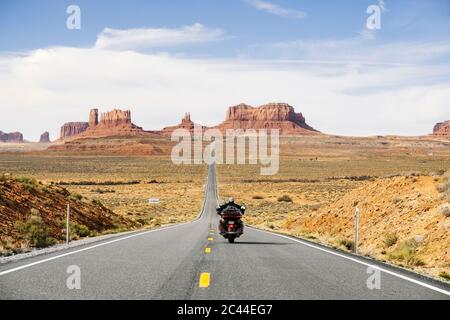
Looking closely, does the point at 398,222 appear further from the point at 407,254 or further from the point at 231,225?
the point at 231,225

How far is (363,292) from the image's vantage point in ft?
26.7

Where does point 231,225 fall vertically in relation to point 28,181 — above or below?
below

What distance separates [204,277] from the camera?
30.7 ft

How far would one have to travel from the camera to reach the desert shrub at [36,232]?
16766mm

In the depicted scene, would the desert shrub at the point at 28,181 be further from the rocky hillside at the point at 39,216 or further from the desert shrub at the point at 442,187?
the desert shrub at the point at 442,187

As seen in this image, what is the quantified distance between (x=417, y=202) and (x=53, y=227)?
581 inches

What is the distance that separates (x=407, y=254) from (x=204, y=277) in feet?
26.9

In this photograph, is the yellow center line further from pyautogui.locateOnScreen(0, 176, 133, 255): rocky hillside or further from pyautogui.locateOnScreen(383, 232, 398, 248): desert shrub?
pyautogui.locateOnScreen(383, 232, 398, 248): desert shrub

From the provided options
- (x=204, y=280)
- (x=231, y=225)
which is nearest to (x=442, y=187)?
(x=231, y=225)

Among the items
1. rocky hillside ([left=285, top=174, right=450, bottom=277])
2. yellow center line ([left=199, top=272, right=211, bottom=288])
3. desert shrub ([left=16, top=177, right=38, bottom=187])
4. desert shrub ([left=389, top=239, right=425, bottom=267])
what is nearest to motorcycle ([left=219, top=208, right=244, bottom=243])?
rocky hillside ([left=285, top=174, right=450, bottom=277])

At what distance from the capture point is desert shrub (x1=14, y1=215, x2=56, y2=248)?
55.0 feet

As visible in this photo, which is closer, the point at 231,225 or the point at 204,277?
the point at 204,277

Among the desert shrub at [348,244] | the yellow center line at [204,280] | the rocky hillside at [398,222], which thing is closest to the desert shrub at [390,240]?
the rocky hillside at [398,222]
